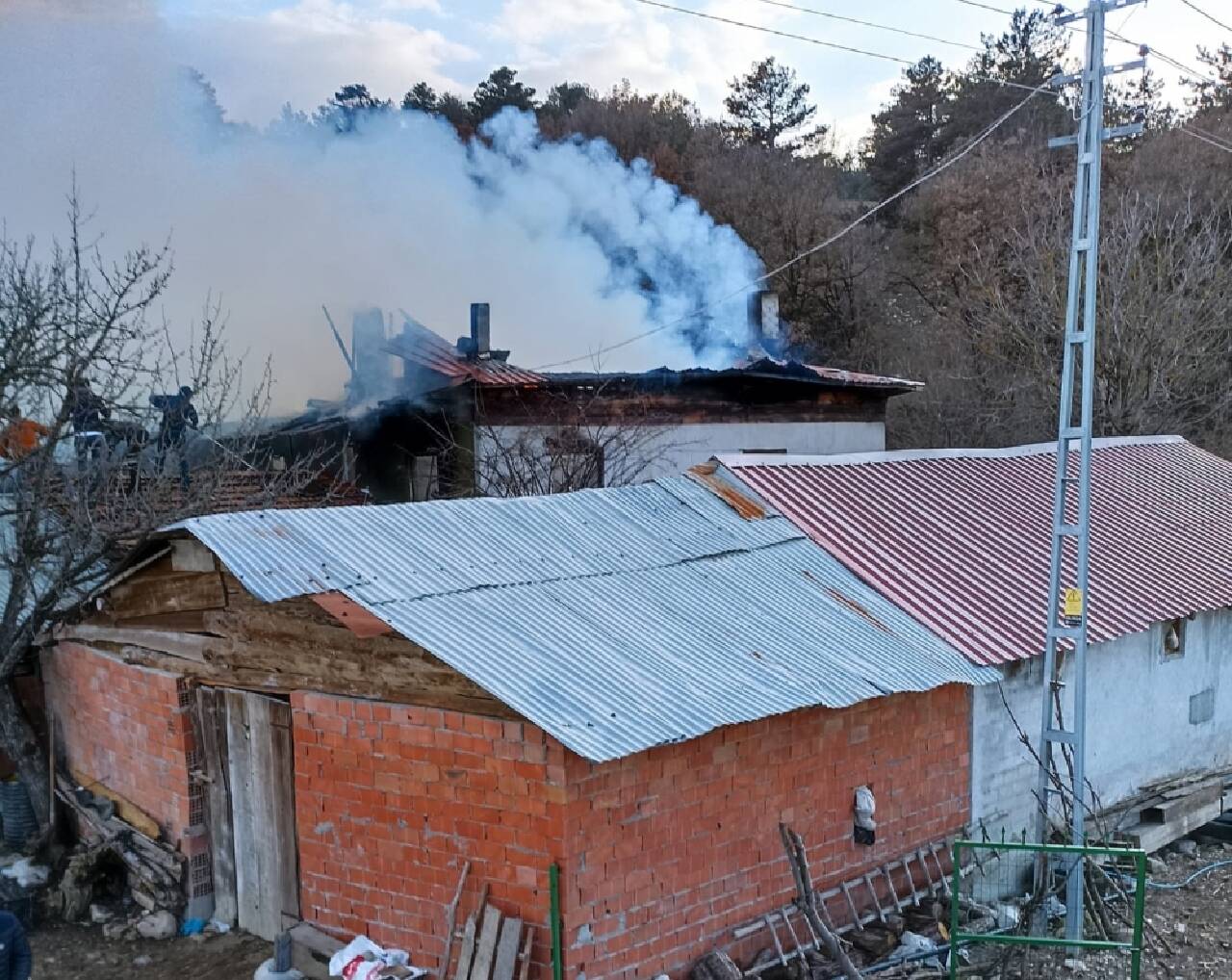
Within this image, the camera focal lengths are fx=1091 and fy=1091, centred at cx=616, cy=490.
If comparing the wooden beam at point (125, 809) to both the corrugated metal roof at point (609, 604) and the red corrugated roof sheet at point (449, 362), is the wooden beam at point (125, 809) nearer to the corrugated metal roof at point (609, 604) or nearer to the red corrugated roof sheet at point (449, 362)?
the corrugated metal roof at point (609, 604)

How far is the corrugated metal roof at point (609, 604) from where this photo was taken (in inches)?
279

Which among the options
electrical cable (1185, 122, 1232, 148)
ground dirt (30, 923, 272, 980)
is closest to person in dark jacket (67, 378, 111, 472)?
ground dirt (30, 923, 272, 980)

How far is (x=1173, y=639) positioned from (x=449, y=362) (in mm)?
13168

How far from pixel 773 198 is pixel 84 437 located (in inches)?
988

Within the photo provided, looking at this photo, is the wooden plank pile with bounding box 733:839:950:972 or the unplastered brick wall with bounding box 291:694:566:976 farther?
the wooden plank pile with bounding box 733:839:950:972

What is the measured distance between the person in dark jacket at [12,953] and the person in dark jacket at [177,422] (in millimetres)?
7867

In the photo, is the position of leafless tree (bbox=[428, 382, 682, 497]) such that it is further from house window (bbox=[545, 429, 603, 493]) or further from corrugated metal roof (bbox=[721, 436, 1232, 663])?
corrugated metal roof (bbox=[721, 436, 1232, 663])

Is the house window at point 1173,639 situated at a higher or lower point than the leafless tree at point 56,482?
lower

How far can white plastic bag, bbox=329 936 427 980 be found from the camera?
24.4 feet

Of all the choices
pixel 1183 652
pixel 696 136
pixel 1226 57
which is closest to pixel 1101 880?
pixel 1183 652

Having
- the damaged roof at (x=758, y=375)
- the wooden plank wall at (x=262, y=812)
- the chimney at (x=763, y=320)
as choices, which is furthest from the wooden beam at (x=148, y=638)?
the chimney at (x=763, y=320)

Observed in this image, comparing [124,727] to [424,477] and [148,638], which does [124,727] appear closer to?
[148,638]

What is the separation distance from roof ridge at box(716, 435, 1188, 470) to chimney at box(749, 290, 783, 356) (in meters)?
11.3

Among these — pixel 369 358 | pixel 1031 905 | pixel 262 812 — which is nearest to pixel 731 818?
pixel 1031 905
